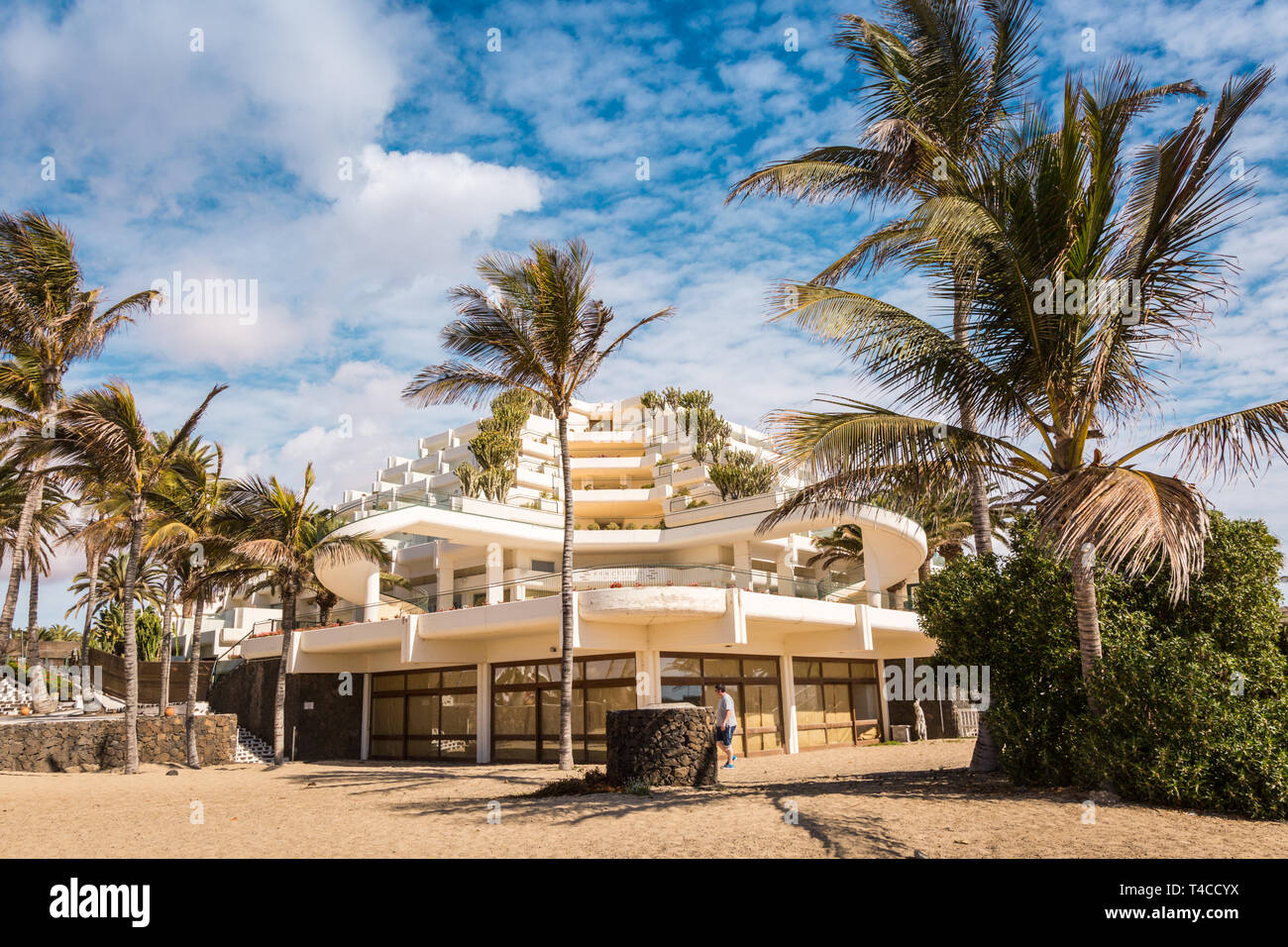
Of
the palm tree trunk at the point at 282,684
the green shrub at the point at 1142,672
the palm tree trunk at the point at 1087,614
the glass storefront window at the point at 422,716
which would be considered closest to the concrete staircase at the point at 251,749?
the palm tree trunk at the point at 282,684

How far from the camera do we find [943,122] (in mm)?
13414

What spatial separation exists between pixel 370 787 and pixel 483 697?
846 centimetres

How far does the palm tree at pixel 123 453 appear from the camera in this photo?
1677 cm

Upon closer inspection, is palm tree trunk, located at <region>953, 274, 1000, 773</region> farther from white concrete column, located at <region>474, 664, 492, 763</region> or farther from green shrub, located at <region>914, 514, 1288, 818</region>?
white concrete column, located at <region>474, 664, 492, 763</region>

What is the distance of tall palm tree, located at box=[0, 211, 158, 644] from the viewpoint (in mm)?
17781

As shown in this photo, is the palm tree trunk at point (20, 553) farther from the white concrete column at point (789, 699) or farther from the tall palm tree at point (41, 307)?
the white concrete column at point (789, 699)

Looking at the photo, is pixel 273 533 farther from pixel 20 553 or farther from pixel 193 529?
pixel 20 553

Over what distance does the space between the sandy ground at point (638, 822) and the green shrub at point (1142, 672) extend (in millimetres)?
487

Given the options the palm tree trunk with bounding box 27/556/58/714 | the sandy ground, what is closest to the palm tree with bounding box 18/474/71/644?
the palm tree trunk with bounding box 27/556/58/714

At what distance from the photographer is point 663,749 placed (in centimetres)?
1183

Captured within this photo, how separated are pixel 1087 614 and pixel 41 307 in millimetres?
20639
